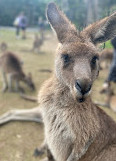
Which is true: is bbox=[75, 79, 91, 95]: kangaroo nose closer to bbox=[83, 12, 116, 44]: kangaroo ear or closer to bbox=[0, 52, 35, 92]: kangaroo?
bbox=[83, 12, 116, 44]: kangaroo ear

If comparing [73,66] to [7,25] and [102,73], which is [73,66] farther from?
[7,25]

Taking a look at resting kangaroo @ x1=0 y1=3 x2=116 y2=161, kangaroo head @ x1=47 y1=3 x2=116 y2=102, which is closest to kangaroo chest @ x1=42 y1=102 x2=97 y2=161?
resting kangaroo @ x1=0 y1=3 x2=116 y2=161

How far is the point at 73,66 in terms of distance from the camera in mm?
2199

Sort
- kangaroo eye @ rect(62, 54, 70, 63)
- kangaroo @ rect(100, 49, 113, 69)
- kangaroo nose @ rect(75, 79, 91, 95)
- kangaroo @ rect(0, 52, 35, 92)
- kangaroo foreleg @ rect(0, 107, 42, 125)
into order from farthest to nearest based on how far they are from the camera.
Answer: kangaroo @ rect(100, 49, 113, 69)
kangaroo @ rect(0, 52, 35, 92)
kangaroo foreleg @ rect(0, 107, 42, 125)
kangaroo eye @ rect(62, 54, 70, 63)
kangaroo nose @ rect(75, 79, 91, 95)

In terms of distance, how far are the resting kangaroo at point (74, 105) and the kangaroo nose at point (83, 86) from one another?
0.64ft

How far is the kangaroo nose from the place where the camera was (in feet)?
6.40

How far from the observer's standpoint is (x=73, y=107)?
7.92 ft

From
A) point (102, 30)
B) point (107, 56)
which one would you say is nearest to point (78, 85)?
point (102, 30)

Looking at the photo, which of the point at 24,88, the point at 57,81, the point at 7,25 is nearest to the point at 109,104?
the point at 24,88

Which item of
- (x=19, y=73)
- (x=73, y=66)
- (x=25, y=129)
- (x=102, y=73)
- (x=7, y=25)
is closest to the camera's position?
(x=73, y=66)

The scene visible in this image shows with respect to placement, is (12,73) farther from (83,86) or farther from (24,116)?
(83,86)

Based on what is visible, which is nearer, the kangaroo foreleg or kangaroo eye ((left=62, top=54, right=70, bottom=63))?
kangaroo eye ((left=62, top=54, right=70, bottom=63))

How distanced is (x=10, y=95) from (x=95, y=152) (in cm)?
353

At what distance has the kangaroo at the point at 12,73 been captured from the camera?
237 inches
